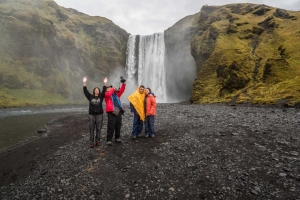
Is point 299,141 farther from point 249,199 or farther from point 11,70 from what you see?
point 11,70

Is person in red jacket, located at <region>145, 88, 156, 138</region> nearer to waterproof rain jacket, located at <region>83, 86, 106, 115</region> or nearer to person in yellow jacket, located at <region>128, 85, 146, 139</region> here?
person in yellow jacket, located at <region>128, 85, 146, 139</region>

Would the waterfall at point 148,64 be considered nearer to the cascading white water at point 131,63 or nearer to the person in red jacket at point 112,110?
the cascading white water at point 131,63

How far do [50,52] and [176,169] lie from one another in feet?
286

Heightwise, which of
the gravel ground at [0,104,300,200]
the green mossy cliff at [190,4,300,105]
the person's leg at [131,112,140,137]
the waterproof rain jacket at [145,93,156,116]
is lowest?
the gravel ground at [0,104,300,200]

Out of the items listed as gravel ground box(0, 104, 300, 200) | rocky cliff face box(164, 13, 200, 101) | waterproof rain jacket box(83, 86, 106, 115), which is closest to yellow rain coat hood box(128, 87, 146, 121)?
gravel ground box(0, 104, 300, 200)

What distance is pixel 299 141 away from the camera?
9.68m

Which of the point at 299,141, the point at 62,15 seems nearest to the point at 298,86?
the point at 299,141

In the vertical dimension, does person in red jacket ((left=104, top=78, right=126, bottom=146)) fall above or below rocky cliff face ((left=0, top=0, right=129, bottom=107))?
below

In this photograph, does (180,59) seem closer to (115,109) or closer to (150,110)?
(150,110)

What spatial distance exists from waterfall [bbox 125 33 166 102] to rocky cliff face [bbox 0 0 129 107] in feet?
37.8

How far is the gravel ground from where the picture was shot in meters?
6.39

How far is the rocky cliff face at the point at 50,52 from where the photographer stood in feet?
227

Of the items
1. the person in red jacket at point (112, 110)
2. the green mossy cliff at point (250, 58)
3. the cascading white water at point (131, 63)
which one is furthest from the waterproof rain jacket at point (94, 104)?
the cascading white water at point (131, 63)

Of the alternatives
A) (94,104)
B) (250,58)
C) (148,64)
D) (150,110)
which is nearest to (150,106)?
(150,110)
